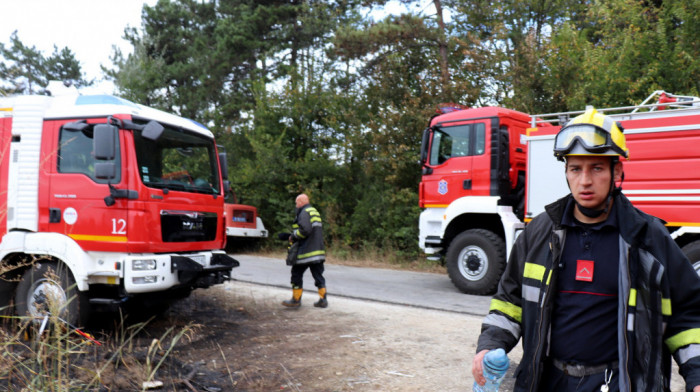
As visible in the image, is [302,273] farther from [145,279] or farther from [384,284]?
[384,284]

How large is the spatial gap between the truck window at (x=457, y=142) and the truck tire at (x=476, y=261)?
4.38 feet

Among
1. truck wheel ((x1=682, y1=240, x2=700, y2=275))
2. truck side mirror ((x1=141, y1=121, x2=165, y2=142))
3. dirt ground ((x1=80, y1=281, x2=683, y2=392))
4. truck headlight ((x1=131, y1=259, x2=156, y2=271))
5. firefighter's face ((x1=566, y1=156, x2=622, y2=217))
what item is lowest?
dirt ground ((x1=80, y1=281, x2=683, y2=392))

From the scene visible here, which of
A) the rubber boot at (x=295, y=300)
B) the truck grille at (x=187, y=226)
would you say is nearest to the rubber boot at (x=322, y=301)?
the rubber boot at (x=295, y=300)

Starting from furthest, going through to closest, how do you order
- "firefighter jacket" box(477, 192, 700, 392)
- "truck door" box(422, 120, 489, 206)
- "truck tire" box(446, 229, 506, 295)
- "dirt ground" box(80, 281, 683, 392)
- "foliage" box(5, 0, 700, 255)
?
"foliage" box(5, 0, 700, 255), "truck door" box(422, 120, 489, 206), "truck tire" box(446, 229, 506, 295), "dirt ground" box(80, 281, 683, 392), "firefighter jacket" box(477, 192, 700, 392)

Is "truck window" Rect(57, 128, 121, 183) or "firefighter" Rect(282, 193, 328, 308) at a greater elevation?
"truck window" Rect(57, 128, 121, 183)

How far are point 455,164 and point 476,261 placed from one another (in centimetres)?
167

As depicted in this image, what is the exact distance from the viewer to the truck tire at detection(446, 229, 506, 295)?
8477 mm

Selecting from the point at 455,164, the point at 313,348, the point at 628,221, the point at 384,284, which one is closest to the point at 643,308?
the point at 628,221

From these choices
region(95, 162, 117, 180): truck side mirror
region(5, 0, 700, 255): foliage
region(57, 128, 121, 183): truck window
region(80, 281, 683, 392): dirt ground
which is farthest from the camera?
region(5, 0, 700, 255): foliage

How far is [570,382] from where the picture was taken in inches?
77.1

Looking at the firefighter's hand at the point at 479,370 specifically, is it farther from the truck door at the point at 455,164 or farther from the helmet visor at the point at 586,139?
the truck door at the point at 455,164

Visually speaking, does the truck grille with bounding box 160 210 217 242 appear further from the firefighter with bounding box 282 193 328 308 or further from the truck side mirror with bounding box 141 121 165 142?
the firefighter with bounding box 282 193 328 308

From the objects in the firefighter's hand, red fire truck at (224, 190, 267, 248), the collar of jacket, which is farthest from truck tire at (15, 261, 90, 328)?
red fire truck at (224, 190, 267, 248)

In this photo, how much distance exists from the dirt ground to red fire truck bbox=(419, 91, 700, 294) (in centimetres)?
182
